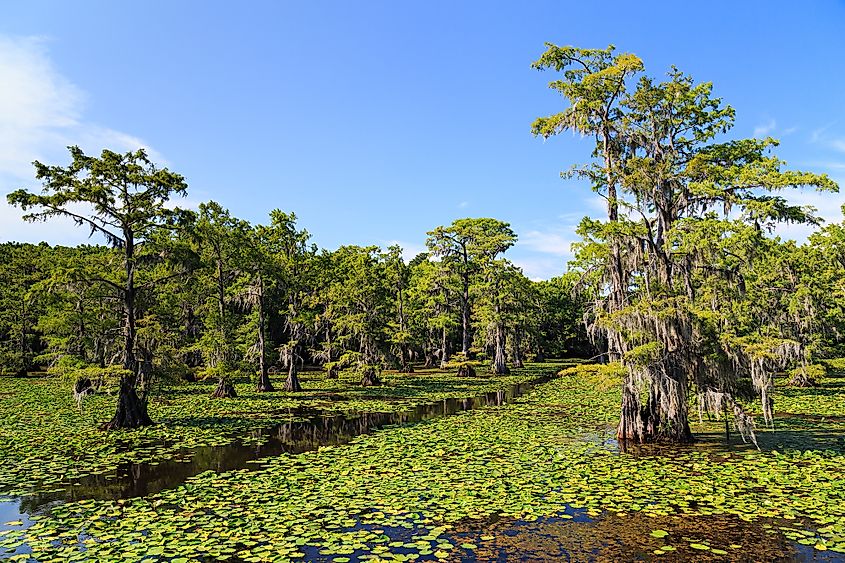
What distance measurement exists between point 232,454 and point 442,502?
6.75 metres

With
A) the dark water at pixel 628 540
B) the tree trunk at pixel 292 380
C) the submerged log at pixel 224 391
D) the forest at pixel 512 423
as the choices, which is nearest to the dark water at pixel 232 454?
the forest at pixel 512 423

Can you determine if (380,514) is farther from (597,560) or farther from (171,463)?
(171,463)

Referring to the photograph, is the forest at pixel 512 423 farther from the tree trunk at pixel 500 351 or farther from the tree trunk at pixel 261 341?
the tree trunk at pixel 500 351

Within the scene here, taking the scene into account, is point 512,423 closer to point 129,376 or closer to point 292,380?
point 129,376

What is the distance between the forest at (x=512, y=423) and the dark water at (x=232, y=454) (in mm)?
97

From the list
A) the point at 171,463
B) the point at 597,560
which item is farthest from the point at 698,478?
the point at 171,463

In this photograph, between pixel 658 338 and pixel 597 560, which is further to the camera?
pixel 658 338

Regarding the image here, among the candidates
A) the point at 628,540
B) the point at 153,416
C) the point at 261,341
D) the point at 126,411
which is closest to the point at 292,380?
the point at 261,341

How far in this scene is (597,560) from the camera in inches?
289

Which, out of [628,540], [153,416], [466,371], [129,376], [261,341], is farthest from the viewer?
[466,371]

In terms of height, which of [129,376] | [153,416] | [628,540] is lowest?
[628,540]

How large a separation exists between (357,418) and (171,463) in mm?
8081

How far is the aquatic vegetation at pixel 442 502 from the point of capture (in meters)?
7.84

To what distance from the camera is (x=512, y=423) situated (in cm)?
1889
